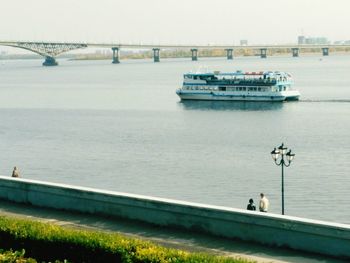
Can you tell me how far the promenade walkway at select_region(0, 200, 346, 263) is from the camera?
42.5 feet

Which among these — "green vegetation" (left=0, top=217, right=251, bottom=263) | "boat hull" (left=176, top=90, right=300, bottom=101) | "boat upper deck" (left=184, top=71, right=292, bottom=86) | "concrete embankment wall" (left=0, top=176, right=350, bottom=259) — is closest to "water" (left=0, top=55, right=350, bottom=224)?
"boat hull" (left=176, top=90, right=300, bottom=101)

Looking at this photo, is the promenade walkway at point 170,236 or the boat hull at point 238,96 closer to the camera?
the promenade walkway at point 170,236

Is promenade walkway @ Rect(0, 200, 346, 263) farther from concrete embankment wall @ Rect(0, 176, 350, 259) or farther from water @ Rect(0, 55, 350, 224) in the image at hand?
water @ Rect(0, 55, 350, 224)

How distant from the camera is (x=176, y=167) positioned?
47625 millimetres

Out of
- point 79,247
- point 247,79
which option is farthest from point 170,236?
point 247,79

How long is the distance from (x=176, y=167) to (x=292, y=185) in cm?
1001

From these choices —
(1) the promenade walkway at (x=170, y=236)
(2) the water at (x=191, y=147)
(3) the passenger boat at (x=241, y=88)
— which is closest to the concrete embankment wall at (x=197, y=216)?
(1) the promenade walkway at (x=170, y=236)

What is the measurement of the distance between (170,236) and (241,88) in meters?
86.6

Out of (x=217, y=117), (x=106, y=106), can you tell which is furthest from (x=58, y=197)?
(x=106, y=106)

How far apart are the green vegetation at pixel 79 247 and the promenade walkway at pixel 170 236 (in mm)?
1800

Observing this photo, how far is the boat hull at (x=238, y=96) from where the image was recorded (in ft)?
321

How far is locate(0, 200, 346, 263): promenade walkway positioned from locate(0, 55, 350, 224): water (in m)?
18.4

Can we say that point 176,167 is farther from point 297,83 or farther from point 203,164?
point 297,83

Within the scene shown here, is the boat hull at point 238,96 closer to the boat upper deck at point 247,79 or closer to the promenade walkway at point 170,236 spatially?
the boat upper deck at point 247,79
